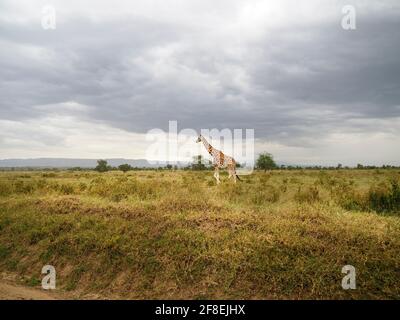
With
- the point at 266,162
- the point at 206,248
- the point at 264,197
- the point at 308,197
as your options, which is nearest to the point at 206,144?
the point at 264,197

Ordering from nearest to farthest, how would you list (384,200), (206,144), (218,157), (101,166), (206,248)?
(206,248)
(384,200)
(206,144)
(218,157)
(101,166)

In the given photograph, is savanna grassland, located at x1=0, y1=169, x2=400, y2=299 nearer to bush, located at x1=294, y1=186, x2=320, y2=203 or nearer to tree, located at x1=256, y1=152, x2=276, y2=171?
bush, located at x1=294, y1=186, x2=320, y2=203

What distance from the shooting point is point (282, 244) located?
25.8ft

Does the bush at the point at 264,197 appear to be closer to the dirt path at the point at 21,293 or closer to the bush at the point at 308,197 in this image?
the bush at the point at 308,197

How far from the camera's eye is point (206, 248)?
26.8ft

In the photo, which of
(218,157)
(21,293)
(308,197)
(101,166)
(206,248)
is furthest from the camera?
(101,166)

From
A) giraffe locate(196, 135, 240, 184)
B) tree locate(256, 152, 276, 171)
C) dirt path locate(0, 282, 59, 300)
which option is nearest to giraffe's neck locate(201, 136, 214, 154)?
giraffe locate(196, 135, 240, 184)

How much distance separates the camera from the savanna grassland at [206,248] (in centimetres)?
710

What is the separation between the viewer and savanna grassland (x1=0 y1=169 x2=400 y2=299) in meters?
7.10

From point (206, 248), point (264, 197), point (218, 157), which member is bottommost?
point (206, 248)

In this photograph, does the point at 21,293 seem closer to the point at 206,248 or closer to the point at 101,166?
the point at 206,248

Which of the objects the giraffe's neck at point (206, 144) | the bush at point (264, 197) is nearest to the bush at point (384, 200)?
the bush at point (264, 197)

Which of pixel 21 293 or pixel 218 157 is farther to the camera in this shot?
pixel 218 157

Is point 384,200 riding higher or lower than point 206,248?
higher
